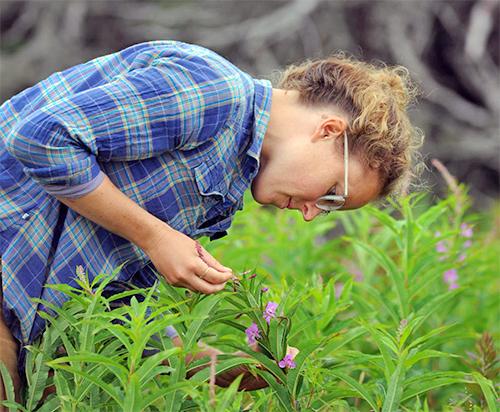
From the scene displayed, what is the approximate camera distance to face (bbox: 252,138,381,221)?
2.38m

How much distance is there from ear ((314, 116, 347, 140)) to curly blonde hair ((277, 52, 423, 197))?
3cm

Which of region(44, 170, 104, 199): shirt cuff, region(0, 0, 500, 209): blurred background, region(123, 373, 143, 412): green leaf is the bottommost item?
region(0, 0, 500, 209): blurred background

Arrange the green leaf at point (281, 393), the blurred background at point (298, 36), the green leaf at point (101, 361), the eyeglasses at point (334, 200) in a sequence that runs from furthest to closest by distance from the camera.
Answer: the blurred background at point (298, 36), the eyeglasses at point (334, 200), the green leaf at point (281, 393), the green leaf at point (101, 361)

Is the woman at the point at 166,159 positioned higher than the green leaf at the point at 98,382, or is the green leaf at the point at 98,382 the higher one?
the woman at the point at 166,159

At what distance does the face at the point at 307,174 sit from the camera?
7.80 feet

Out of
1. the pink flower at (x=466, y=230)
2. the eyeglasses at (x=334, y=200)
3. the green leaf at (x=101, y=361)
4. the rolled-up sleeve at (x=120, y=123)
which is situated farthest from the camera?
the pink flower at (x=466, y=230)

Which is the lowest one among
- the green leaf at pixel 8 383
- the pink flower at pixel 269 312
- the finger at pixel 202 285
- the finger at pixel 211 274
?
the green leaf at pixel 8 383

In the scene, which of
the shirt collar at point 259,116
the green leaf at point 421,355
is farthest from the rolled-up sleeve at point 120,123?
the green leaf at point 421,355

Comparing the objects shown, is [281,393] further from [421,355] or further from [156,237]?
[156,237]

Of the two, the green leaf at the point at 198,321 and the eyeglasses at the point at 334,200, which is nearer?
the green leaf at the point at 198,321

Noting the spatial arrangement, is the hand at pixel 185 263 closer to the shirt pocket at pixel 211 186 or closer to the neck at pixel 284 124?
the shirt pocket at pixel 211 186

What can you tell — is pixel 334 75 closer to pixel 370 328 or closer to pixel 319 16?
pixel 370 328

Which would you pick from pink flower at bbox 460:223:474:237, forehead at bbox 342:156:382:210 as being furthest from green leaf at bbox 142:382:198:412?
pink flower at bbox 460:223:474:237

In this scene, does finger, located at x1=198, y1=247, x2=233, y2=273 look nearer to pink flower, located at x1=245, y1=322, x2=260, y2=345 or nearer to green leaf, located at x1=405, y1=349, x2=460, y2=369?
pink flower, located at x1=245, y1=322, x2=260, y2=345
